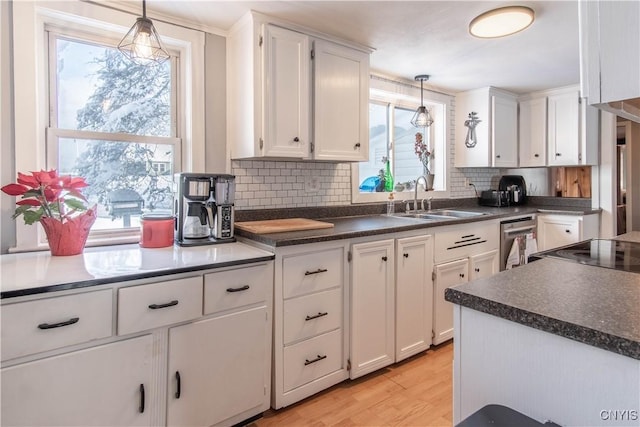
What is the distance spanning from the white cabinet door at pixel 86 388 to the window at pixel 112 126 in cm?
92

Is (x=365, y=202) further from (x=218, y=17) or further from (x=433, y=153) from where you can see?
(x=218, y=17)

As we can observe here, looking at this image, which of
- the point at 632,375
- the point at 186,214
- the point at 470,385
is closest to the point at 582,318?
Result: the point at 632,375

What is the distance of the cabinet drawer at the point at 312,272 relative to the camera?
193 cm

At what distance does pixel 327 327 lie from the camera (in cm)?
211

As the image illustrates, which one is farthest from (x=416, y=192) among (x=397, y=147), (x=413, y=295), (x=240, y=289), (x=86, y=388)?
(x=86, y=388)

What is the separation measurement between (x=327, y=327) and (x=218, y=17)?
6.53 ft

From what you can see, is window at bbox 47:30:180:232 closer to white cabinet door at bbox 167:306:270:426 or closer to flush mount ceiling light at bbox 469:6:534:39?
white cabinet door at bbox 167:306:270:426

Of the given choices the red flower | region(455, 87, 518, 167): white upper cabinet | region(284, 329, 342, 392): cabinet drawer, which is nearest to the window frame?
the red flower

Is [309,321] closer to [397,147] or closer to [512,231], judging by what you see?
[397,147]

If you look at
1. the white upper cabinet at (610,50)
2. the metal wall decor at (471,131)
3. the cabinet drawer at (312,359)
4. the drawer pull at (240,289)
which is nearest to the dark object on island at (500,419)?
the white upper cabinet at (610,50)

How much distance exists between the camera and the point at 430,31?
239cm

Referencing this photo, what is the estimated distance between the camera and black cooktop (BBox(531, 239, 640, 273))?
1263mm

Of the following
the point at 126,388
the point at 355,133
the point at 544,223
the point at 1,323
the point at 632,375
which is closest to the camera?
the point at 632,375

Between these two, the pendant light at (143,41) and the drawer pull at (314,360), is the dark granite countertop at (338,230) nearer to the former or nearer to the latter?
the drawer pull at (314,360)
